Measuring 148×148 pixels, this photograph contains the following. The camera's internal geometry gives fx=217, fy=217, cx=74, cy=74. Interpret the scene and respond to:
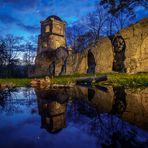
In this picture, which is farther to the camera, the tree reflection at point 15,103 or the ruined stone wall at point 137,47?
the ruined stone wall at point 137,47

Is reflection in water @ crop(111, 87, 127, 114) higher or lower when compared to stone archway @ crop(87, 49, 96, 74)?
lower

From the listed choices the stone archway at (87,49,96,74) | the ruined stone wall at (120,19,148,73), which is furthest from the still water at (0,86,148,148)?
the stone archway at (87,49,96,74)

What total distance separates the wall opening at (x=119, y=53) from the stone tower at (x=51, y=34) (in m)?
35.0

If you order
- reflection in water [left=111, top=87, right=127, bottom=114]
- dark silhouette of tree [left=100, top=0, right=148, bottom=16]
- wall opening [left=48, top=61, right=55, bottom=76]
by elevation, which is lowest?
reflection in water [left=111, top=87, right=127, bottom=114]

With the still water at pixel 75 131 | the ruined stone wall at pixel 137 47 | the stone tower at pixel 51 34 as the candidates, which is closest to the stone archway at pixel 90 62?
the ruined stone wall at pixel 137 47

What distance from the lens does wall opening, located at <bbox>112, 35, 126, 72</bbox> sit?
26031 mm

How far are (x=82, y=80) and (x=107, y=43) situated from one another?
1377cm

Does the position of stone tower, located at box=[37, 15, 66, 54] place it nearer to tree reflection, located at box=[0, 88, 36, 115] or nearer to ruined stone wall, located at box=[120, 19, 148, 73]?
ruined stone wall, located at box=[120, 19, 148, 73]

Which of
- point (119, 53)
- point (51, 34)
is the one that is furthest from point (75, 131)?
point (51, 34)

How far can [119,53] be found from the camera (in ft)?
88.9

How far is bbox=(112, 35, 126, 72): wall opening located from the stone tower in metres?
35.0

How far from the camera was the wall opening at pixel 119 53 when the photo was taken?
85.4ft

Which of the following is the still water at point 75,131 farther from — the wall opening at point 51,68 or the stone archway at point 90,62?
the wall opening at point 51,68

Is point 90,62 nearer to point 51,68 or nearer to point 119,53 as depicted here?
point 119,53
